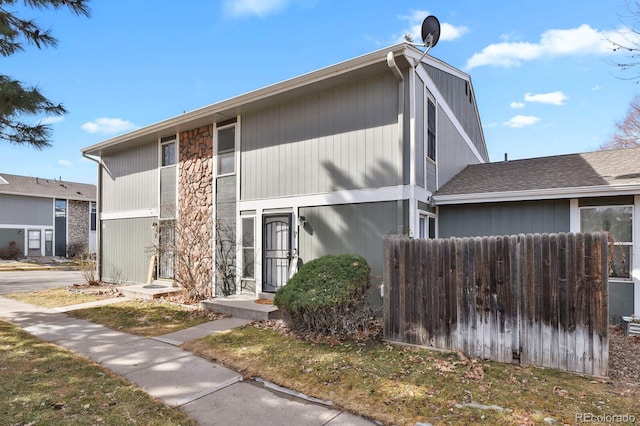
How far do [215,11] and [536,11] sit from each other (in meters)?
8.53

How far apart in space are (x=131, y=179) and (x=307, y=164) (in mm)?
7658

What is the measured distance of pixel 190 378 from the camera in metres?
4.36

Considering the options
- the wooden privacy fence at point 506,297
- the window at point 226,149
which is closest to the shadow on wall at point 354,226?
the wooden privacy fence at point 506,297

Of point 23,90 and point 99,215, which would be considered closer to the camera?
point 23,90

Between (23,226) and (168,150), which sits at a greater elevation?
(168,150)

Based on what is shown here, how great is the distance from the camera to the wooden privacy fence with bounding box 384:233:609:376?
4266 millimetres

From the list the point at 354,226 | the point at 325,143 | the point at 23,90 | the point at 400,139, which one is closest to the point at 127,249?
the point at 23,90

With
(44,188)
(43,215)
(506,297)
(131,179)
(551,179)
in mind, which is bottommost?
(506,297)

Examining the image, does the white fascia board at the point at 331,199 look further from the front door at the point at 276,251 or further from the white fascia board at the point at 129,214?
the white fascia board at the point at 129,214

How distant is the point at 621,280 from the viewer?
6699 mm

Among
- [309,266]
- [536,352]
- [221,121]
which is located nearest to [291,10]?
[221,121]

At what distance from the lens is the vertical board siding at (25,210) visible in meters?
25.1

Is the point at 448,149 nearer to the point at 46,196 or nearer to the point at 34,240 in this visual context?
the point at 46,196

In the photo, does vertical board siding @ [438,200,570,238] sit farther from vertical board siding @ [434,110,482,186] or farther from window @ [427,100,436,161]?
window @ [427,100,436,161]
